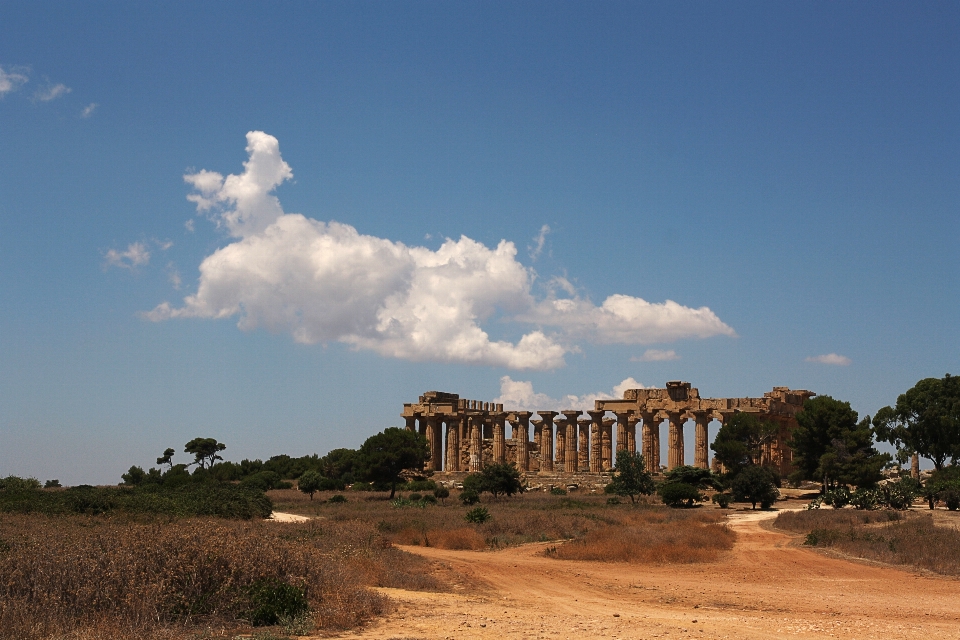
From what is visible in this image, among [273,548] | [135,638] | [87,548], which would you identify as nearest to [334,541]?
[273,548]

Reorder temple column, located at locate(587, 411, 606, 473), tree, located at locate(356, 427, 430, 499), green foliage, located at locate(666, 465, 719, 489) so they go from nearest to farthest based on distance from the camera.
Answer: green foliage, located at locate(666, 465, 719, 489) < tree, located at locate(356, 427, 430, 499) < temple column, located at locate(587, 411, 606, 473)

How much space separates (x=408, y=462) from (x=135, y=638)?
47922mm

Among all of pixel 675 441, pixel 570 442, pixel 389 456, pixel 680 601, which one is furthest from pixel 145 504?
pixel 570 442

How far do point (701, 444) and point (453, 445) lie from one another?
2274cm

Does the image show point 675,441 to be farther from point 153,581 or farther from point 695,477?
point 153,581

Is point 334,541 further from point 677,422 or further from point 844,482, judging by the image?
point 677,422

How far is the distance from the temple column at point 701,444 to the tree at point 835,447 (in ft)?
28.6

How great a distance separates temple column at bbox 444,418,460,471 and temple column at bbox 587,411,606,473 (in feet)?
40.2

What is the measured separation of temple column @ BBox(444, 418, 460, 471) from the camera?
74875 mm

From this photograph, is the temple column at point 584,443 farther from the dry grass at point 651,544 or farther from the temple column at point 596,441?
the dry grass at point 651,544

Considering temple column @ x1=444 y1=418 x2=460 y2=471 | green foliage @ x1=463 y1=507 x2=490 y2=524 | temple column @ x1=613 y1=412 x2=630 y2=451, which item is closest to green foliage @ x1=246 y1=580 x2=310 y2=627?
green foliage @ x1=463 y1=507 x2=490 y2=524

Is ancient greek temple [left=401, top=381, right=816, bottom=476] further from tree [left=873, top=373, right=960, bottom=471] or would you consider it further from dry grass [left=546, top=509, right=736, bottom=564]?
dry grass [left=546, top=509, right=736, bottom=564]

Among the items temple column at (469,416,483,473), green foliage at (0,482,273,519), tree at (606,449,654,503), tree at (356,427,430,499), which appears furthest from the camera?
temple column at (469,416,483,473)

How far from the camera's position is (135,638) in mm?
10773
